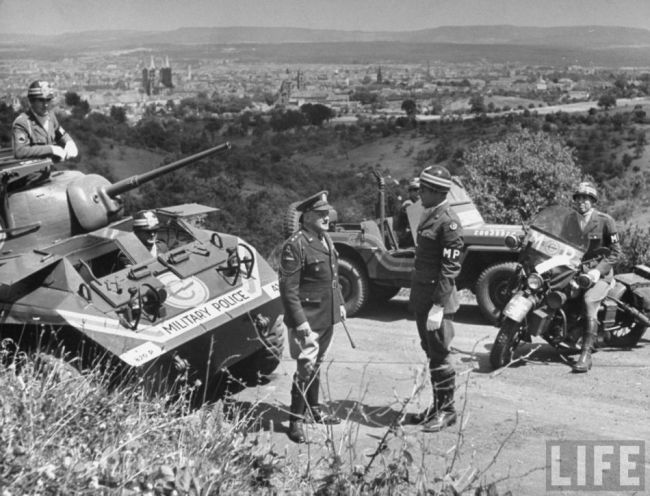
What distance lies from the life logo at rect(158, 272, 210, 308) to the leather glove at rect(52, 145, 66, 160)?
1716mm

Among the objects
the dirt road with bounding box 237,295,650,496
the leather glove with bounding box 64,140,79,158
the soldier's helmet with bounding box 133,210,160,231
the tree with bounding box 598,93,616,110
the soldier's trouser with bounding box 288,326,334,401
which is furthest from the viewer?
the tree with bounding box 598,93,616,110

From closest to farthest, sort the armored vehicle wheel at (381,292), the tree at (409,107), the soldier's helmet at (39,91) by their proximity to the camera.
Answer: the soldier's helmet at (39,91) → the armored vehicle wheel at (381,292) → the tree at (409,107)

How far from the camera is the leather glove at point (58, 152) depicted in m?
8.46

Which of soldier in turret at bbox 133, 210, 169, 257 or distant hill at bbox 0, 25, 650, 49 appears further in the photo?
distant hill at bbox 0, 25, 650, 49

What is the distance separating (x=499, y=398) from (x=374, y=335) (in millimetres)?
2500

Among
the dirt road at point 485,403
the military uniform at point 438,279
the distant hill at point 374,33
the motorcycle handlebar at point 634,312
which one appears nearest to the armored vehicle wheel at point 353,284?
the dirt road at point 485,403

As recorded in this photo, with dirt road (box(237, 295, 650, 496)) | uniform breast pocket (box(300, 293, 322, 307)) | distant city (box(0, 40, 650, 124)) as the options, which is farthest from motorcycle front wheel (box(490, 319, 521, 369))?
distant city (box(0, 40, 650, 124))

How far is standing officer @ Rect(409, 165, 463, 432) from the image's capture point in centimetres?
672

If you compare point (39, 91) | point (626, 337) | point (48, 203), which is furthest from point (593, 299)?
point (39, 91)

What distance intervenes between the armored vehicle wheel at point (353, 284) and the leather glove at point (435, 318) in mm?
3966

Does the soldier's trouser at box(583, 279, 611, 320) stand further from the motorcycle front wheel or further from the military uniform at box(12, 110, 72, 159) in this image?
the military uniform at box(12, 110, 72, 159)

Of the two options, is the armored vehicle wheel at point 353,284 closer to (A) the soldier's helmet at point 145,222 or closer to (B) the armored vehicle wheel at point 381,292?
(B) the armored vehicle wheel at point 381,292

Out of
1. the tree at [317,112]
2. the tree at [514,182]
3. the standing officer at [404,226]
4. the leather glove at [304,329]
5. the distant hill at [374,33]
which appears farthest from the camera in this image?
the tree at [317,112]

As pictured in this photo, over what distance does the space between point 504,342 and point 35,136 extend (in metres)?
4.58
